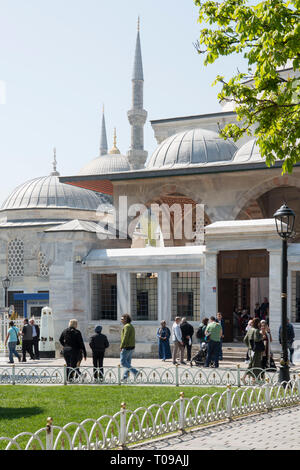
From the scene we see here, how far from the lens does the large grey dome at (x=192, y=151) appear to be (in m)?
25.2

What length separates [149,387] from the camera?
1263 cm

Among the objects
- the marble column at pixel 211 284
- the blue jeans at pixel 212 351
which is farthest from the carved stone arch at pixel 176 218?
the blue jeans at pixel 212 351

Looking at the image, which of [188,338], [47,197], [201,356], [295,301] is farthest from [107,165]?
[201,356]

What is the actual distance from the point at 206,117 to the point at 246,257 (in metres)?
13.4

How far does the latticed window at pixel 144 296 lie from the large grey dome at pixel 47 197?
26.3m

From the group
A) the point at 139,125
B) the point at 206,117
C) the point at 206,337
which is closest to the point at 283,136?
the point at 206,337

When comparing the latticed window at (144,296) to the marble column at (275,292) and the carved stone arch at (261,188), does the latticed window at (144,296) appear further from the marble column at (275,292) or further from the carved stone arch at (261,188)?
the carved stone arch at (261,188)

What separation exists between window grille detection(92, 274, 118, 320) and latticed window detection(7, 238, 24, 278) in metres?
23.3

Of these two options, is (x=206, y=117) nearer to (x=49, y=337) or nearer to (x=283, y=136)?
(x=49, y=337)

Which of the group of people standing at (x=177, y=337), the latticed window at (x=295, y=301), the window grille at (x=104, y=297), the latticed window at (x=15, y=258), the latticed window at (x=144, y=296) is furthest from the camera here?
the latticed window at (x=15, y=258)

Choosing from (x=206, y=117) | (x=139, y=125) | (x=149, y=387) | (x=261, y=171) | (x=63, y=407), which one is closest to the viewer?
(x=63, y=407)

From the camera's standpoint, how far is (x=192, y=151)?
25312 mm

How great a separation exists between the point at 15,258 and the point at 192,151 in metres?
21.8

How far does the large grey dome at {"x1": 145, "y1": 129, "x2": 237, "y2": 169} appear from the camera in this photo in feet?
82.6
